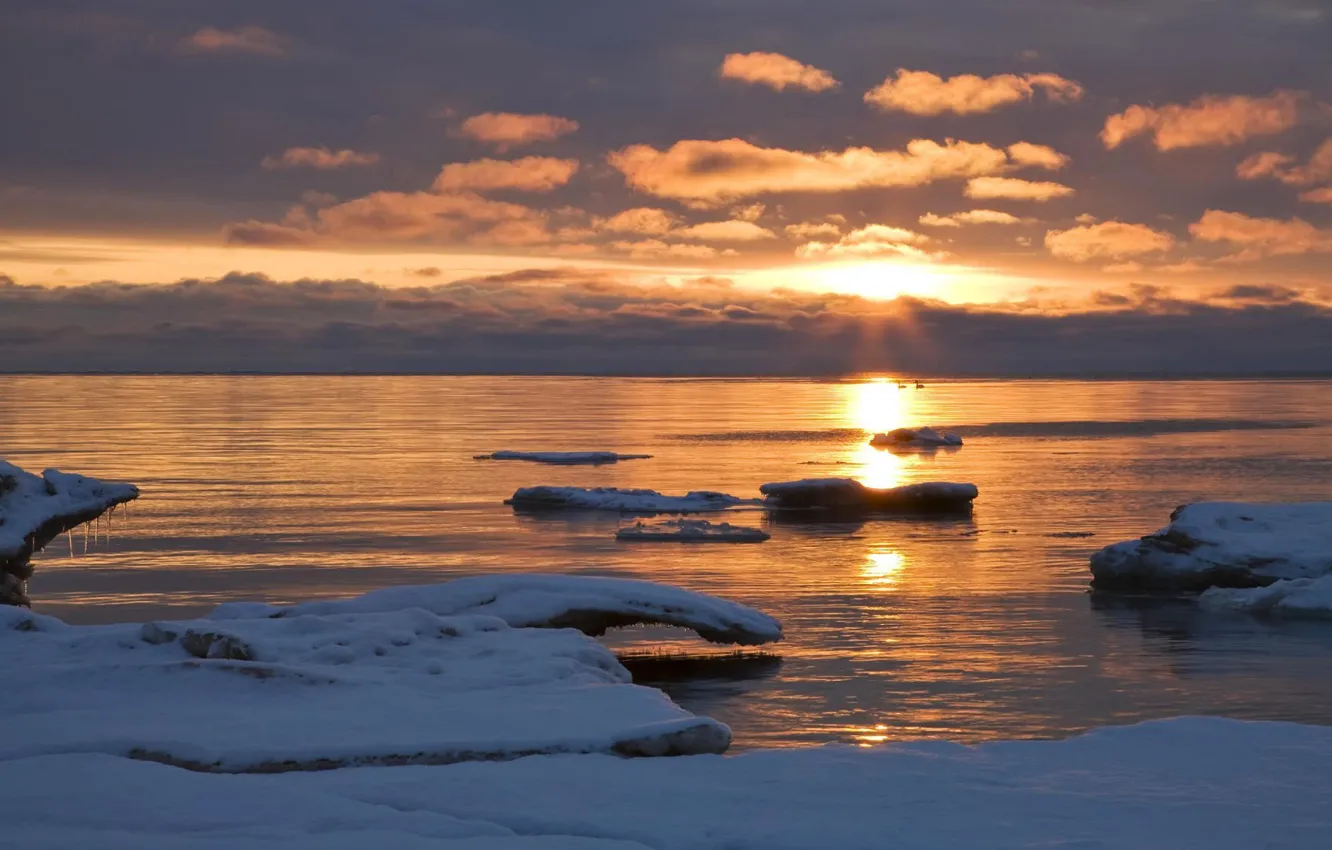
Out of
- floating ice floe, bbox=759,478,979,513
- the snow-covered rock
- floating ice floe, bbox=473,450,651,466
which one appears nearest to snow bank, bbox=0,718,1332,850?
the snow-covered rock

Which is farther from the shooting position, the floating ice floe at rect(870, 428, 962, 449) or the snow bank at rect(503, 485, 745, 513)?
the floating ice floe at rect(870, 428, 962, 449)

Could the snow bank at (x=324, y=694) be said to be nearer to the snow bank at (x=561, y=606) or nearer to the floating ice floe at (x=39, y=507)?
the snow bank at (x=561, y=606)

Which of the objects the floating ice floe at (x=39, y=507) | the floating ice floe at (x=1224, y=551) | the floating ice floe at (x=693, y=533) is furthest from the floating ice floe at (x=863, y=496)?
the floating ice floe at (x=39, y=507)

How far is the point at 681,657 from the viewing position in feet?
67.1

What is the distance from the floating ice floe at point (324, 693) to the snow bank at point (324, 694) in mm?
20

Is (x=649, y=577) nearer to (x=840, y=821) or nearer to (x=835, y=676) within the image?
(x=835, y=676)

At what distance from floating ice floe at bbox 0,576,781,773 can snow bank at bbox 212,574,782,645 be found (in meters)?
0.17

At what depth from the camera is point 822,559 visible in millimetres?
31297

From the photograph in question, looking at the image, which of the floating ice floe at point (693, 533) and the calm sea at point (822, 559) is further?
the floating ice floe at point (693, 533)

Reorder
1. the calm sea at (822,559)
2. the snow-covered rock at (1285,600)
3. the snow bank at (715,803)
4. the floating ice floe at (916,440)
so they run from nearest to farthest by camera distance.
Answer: the snow bank at (715,803) → the calm sea at (822,559) → the snow-covered rock at (1285,600) → the floating ice floe at (916,440)

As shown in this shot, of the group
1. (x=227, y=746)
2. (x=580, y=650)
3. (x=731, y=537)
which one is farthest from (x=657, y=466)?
(x=227, y=746)

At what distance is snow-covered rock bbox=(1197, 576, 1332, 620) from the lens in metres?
23.7

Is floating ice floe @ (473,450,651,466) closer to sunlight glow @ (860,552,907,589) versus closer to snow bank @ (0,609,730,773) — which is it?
sunlight glow @ (860,552,907,589)

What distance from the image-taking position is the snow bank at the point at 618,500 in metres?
40.5
